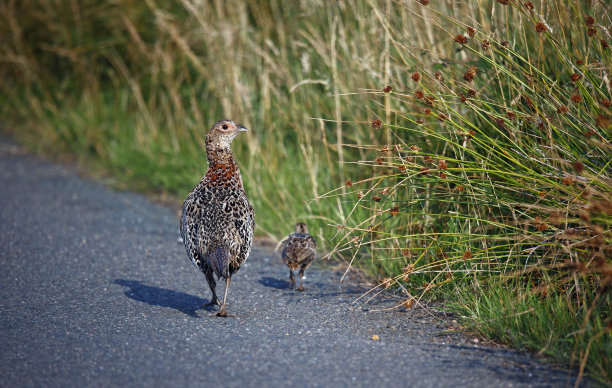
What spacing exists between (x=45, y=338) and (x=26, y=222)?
3.92 meters

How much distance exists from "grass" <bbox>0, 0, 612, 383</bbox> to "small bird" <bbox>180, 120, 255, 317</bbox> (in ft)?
2.97

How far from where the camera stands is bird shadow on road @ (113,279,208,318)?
6.00 m

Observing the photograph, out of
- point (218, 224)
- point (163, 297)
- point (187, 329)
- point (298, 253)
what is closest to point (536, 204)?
point (298, 253)

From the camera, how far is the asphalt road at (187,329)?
4449 millimetres

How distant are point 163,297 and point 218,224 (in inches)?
37.7

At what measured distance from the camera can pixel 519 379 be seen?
14.2ft

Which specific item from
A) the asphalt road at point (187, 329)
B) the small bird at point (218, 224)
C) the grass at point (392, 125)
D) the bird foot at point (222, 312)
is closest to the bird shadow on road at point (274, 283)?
the asphalt road at point (187, 329)

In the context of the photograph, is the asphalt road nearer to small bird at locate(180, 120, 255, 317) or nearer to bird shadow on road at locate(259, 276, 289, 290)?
bird shadow on road at locate(259, 276, 289, 290)

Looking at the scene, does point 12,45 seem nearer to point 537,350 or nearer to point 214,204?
point 214,204

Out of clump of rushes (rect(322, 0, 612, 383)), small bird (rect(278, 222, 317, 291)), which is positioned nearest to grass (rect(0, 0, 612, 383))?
clump of rushes (rect(322, 0, 612, 383))

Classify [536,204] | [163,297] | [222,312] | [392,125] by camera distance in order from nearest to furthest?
[536,204], [392,125], [222,312], [163,297]

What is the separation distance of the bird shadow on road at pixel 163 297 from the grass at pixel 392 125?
1378mm

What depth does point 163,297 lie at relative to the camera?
625cm

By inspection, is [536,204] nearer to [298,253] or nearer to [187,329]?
[298,253]
